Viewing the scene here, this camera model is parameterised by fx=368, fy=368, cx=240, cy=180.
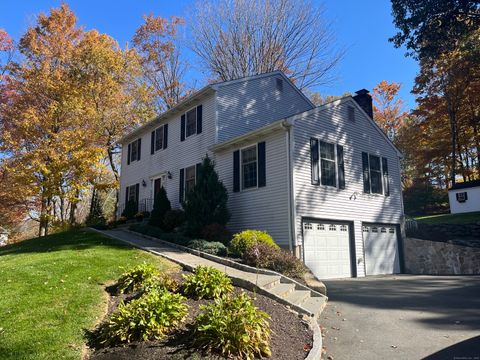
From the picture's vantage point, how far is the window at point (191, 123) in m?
16.8

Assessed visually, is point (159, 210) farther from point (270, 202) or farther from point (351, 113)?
point (351, 113)

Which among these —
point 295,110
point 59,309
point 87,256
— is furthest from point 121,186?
point 59,309

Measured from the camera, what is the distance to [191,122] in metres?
17.1

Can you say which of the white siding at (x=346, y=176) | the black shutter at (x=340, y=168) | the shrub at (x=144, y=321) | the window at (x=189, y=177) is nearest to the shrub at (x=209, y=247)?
the white siding at (x=346, y=176)

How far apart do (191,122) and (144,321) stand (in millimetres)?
13147

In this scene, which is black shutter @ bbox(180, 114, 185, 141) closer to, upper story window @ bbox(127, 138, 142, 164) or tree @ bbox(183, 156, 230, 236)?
tree @ bbox(183, 156, 230, 236)

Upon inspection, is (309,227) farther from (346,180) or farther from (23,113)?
(23,113)

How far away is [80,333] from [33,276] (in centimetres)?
306

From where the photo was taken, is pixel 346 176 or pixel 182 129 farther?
pixel 182 129

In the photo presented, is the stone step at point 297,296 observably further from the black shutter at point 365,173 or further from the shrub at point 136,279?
the black shutter at point 365,173

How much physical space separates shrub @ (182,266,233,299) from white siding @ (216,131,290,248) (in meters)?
5.71

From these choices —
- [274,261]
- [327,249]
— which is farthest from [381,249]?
[274,261]

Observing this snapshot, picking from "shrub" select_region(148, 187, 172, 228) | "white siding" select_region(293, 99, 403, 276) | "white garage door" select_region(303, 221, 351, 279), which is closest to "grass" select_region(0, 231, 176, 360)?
"white garage door" select_region(303, 221, 351, 279)

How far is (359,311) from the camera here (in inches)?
298
